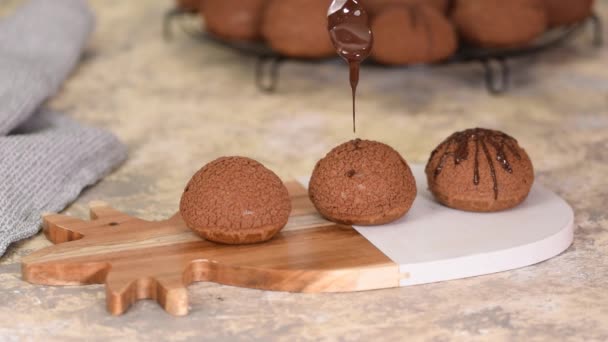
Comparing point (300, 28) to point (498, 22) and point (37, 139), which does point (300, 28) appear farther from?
point (37, 139)

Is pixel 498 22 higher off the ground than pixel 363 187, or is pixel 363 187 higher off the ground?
pixel 498 22

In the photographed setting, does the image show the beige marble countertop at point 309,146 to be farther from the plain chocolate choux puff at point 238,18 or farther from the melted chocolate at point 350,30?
the melted chocolate at point 350,30

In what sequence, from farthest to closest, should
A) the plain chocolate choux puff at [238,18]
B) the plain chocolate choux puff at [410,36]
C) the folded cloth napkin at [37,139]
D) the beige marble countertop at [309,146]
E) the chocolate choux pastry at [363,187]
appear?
the plain chocolate choux puff at [238,18] < the plain chocolate choux puff at [410,36] < the folded cloth napkin at [37,139] < the chocolate choux pastry at [363,187] < the beige marble countertop at [309,146]

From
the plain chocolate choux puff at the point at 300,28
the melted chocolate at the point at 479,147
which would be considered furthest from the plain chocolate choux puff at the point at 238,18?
the melted chocolate at the point at 479,147

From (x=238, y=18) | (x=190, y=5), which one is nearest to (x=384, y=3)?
(x=238, y=18)

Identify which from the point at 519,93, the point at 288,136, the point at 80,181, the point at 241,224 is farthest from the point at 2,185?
the point at 519,93

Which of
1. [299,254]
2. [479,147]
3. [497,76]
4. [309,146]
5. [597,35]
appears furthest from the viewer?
[597,35]

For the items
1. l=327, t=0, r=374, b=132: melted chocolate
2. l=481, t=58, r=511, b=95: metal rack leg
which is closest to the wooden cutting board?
l=327, t=0, r=374, b=132: melted chocolate
